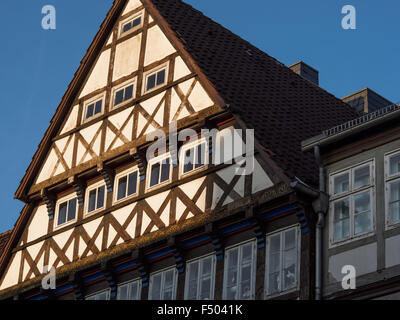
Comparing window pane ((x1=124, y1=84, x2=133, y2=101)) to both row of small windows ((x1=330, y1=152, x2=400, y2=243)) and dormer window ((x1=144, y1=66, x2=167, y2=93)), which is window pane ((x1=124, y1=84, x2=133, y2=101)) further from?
row of small windows ((x1=330, y1=152, x2=400, y2=243))

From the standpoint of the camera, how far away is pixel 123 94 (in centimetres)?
3453

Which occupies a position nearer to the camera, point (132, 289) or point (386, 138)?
point (386, 138)

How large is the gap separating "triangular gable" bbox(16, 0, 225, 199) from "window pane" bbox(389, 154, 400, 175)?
5880 mm

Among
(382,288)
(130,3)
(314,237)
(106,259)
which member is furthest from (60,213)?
(382,288)

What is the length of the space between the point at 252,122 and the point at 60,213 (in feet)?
23.1

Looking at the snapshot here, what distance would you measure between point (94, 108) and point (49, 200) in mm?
3056

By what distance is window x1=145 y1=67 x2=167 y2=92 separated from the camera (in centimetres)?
3350

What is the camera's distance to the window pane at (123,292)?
1244 inches

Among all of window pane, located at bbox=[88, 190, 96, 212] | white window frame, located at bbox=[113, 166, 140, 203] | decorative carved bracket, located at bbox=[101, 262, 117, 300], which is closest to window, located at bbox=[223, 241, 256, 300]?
decorative carved bracket, located at bbox=[101, 262, 117, 300]

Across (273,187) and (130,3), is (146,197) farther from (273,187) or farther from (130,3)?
(130,3)

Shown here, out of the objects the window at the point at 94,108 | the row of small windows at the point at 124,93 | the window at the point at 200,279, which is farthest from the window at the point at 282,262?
the window at the point at 94,108
